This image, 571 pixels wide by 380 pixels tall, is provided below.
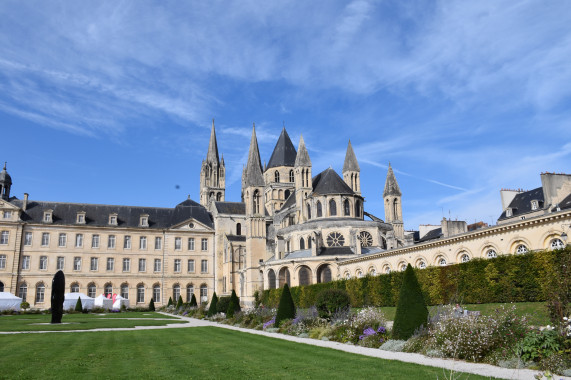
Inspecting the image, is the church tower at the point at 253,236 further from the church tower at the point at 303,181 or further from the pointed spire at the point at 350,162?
the pointed spire at the point at 350,162

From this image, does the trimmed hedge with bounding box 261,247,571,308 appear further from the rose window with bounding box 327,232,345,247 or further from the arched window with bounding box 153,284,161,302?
the arched window with bounding box 153,284,161,302

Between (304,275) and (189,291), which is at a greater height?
(304,275)

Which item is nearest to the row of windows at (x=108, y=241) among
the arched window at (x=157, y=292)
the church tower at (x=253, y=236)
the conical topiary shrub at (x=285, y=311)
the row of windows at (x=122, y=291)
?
the row of windows at (x=122, y=291)

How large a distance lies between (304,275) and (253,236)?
10.9m

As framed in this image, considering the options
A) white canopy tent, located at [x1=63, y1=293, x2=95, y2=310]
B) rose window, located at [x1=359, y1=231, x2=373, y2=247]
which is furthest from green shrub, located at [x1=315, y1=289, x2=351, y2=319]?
white canopy tent, located at [x1=63, y1=293, x2=95, y2=310]

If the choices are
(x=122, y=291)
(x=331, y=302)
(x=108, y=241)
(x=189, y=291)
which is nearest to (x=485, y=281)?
(x=331, y=302)

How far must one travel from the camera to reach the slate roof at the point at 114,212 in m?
51.8

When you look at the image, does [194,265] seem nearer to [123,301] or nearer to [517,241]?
[123,301]

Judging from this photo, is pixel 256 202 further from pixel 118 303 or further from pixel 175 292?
pixel 118 303

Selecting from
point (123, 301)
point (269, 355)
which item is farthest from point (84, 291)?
point (269, 355)

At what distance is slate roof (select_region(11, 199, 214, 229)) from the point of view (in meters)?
51.8

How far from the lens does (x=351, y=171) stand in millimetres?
54594

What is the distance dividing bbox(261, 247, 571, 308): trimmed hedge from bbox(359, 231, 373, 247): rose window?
16.6m

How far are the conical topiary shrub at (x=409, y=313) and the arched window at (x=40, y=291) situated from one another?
150 ft
